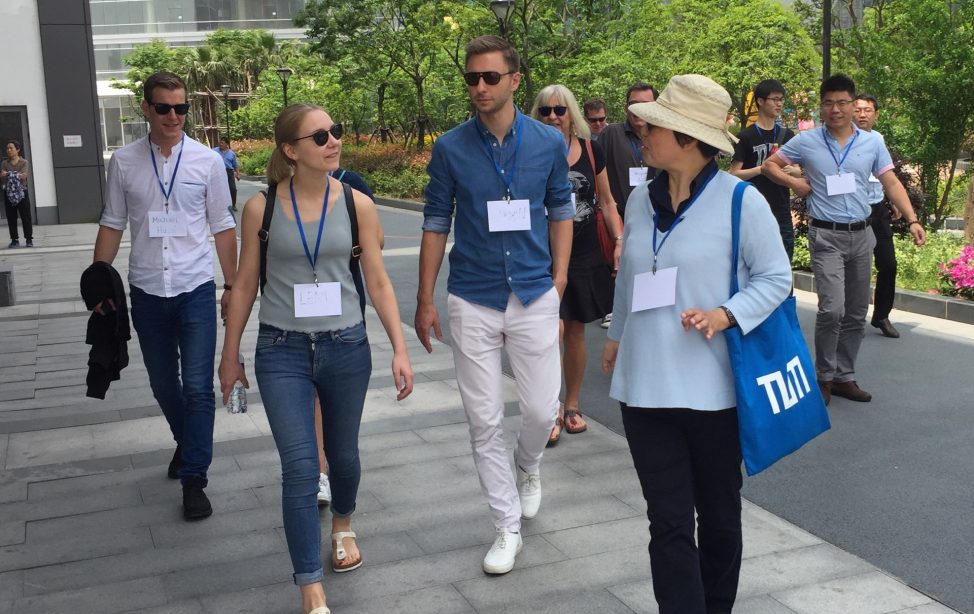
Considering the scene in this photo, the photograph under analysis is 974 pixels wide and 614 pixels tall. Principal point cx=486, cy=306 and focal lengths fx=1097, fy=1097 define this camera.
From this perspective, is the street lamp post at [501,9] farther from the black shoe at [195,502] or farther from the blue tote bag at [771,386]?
the blue tote bag at [771,386]

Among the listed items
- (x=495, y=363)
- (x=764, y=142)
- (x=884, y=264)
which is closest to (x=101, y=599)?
(x=495, y=363)

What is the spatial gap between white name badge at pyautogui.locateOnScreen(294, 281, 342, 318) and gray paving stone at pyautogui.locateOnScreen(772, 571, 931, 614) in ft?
6.24

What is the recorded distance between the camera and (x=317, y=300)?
12.7 feet

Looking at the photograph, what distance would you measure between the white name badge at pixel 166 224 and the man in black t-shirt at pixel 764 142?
4.48 metres

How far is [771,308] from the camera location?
10.4 ft

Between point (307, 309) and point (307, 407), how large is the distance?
0.35 m

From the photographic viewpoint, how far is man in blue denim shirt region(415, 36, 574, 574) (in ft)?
14.0

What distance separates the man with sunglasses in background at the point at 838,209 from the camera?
21.9 feet

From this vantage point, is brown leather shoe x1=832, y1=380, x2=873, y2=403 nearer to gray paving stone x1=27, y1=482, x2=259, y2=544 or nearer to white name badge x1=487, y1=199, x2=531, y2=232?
white name badge x1=487, y1=199, x2=531, y2=232

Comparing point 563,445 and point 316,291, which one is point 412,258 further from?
point 316,291

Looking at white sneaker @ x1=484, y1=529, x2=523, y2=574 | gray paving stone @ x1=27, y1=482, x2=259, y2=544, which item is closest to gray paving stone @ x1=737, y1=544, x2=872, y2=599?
white sneaker @ x1=484, y1=529, x2=523, y2=574

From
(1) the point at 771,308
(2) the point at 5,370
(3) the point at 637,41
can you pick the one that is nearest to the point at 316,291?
(1) the point at 771,308

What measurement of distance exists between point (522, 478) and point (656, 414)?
164cm

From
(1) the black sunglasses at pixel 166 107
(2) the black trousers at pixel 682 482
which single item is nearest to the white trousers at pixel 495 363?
(2) the black trousers at pixel 682 482
